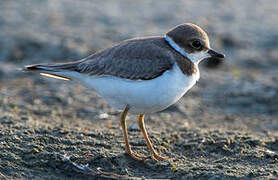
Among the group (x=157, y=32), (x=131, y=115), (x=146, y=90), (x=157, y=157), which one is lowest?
(x=131, y=115)

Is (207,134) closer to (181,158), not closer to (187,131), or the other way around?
(187,131)

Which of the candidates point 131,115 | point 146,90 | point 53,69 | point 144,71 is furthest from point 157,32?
point 146,90

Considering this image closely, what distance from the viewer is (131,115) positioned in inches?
303

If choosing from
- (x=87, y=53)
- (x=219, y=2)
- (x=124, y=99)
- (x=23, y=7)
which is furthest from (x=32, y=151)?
(x=219, y=2)

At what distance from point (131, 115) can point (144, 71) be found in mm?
2283

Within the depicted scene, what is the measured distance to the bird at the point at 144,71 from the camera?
17.8 ft

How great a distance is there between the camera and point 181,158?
595 centimetres

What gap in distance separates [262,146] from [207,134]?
77 centimetres

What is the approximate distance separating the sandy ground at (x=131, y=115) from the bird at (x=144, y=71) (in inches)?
21.9

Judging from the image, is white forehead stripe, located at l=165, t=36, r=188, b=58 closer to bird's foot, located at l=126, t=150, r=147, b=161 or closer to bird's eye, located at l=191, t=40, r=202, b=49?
bird's eye, located at l=191, t=40, r=202, b=49

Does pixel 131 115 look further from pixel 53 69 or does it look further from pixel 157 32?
pixel 157 32

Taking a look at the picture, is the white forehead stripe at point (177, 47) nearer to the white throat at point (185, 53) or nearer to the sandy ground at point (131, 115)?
the white throat at point (185, 53)

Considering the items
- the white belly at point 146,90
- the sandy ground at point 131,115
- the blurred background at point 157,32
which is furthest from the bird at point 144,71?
the blurred background at point 157,32

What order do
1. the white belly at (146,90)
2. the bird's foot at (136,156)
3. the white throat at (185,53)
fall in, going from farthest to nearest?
the white throat at (185,53)
the bird's foot at (136,156)
the white belly at (146,90)
